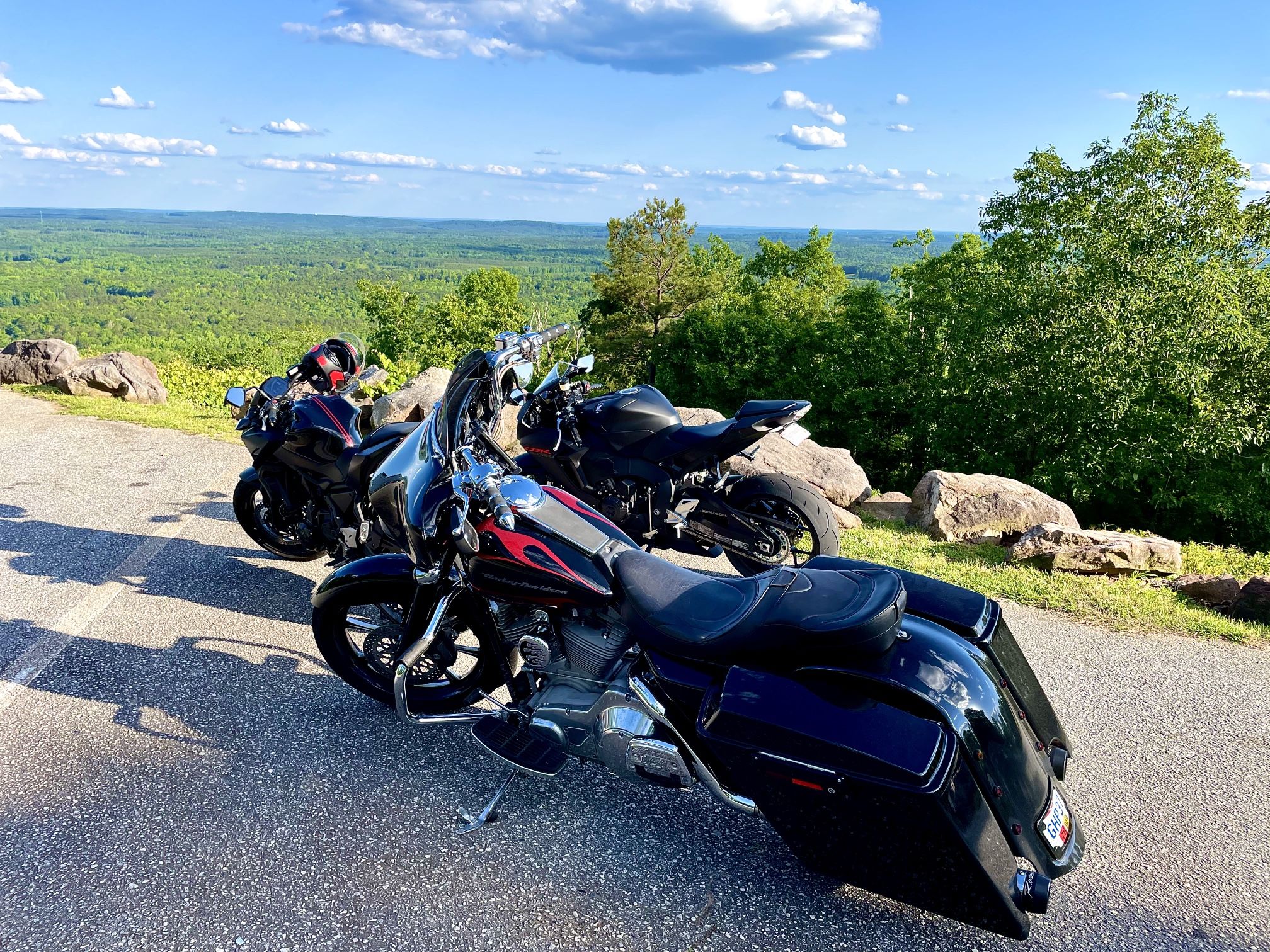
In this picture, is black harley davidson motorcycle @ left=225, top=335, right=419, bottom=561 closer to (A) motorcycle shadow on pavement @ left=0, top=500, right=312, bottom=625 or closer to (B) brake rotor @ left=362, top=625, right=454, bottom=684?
(A) motorcycle shadow on pavement @ left=0, top=500, right=312, bottom=625

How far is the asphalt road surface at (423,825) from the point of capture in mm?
2645

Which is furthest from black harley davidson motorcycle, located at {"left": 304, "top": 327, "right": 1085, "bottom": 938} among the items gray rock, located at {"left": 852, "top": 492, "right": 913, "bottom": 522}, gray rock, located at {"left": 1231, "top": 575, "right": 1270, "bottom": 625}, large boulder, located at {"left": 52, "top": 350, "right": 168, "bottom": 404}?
large boulder, located at {"left": 52, "top": 350, "right": 168, "bottom": 404}

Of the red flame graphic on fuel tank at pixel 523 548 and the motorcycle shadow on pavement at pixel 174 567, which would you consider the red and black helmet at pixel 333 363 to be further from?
the red flame graphic on fuel tank at pixel 523 548

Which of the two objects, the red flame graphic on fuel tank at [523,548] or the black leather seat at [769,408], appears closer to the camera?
the red flame graphic on fuel tank at [523,548]

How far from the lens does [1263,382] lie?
14.3 m

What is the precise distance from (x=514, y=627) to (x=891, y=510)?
6053 millimetres

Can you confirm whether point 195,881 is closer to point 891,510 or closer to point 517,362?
point 517,362

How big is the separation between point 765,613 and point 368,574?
1.84 m

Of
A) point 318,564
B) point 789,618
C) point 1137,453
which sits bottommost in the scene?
point 1137,453

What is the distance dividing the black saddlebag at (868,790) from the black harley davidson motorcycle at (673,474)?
2788 millimetres

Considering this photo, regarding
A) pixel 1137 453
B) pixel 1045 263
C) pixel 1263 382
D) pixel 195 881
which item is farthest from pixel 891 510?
pixel 1045 263

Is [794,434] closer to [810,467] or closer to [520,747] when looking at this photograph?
[520,747]

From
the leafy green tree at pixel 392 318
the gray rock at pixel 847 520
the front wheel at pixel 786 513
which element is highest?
the front wheel at pixel 786 513

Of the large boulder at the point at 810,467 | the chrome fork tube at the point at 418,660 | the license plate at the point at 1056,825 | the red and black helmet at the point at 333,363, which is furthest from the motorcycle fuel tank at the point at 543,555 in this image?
the large boulder at the point at 810,467
